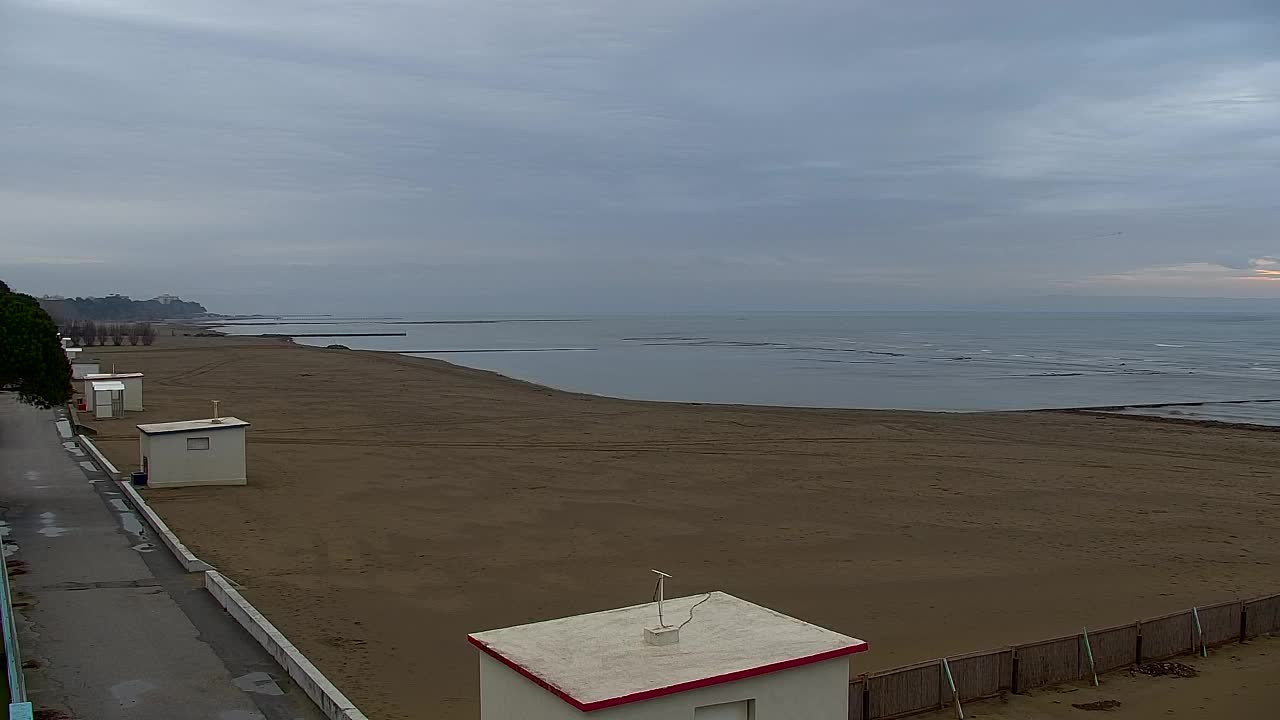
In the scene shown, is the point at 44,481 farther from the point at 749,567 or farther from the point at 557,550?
the point at 749,567

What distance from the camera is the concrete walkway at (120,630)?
11.3 m

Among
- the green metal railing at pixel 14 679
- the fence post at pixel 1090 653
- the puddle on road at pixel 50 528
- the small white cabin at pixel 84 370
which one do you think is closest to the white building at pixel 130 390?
the small white cabin at pixel 84 370

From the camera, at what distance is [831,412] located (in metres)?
50.0

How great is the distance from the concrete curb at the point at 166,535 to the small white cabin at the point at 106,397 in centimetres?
1693

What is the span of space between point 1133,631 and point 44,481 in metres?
23.5

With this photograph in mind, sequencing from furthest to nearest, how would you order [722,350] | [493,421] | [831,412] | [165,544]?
[722,350] → [831,412] → [493,421] → [165,544]

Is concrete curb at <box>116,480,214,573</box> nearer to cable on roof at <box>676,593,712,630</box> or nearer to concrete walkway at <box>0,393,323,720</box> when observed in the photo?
concrete walkway at <box>0,393,323,720</box>

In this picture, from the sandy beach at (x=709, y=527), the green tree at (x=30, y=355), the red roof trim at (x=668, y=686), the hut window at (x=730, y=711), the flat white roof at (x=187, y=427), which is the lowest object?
the sandy beach at (x=709, y=527)

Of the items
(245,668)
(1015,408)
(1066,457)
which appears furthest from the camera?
(1015,408)

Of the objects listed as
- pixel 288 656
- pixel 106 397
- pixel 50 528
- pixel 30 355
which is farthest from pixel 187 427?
pixel 106 397

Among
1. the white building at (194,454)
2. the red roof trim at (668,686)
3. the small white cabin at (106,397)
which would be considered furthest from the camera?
the small white cabin at (106,397)

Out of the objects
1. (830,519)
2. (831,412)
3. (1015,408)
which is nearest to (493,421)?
(831,412)

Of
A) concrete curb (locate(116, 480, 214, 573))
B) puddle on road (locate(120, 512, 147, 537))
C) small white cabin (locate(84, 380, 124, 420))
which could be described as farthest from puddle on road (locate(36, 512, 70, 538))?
small white cabin (locate(84, 380, 124, 420))

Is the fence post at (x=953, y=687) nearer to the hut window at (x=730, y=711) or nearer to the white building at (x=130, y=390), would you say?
the hut window at (x=730, y=711)
